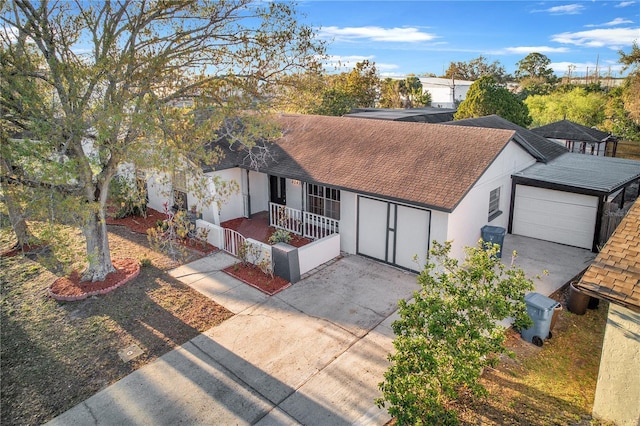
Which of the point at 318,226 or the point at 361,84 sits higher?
the point at 361,84

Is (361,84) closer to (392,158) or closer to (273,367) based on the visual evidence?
(392,158)

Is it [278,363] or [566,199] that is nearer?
[278,363]

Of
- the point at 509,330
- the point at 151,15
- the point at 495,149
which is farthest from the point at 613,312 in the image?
the point at 151,15

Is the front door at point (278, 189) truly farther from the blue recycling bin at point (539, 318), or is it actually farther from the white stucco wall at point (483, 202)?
the blue recycling bin at point (539, 318)

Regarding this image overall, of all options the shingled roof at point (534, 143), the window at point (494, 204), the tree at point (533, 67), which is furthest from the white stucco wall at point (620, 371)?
the tree at point (533, 67)

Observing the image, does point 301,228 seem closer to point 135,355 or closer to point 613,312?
point 135,355

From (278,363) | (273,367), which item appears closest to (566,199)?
(278,363)
